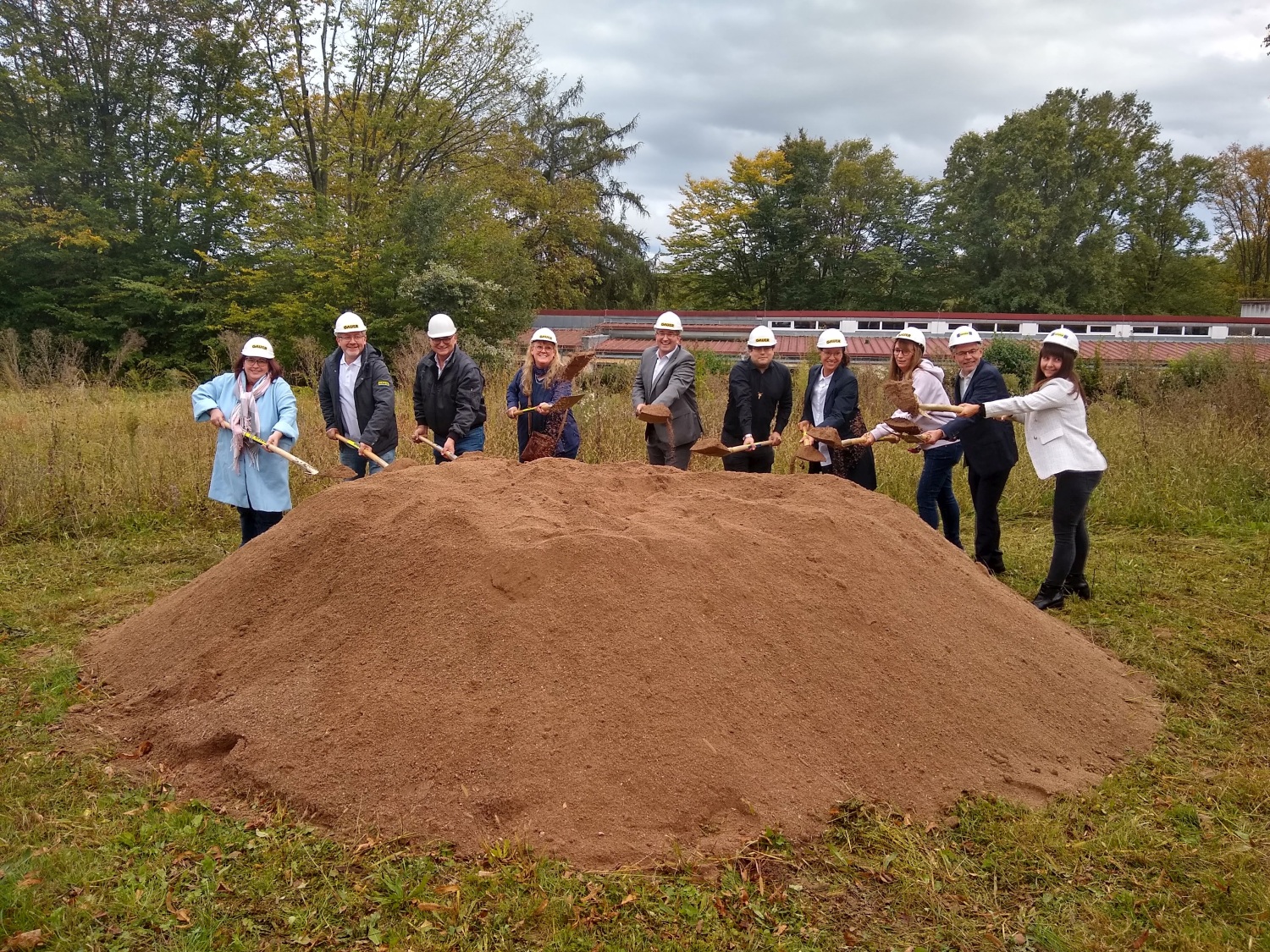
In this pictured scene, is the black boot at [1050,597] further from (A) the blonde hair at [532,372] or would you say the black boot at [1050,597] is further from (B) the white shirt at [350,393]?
(B) the white shirt at [350,393]

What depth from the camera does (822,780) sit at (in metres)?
2.89

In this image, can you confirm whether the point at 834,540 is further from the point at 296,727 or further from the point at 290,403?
the point at 290,403

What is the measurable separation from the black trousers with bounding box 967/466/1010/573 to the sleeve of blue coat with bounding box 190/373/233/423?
15.7 feet

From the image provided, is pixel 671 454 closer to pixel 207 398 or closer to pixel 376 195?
pixel 207 398

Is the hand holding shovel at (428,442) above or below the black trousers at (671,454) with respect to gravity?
above

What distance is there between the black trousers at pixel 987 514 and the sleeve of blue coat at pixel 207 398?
4790 mm

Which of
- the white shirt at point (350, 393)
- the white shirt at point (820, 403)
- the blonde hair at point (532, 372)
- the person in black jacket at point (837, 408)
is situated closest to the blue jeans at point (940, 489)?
the person in black jacket at point (837, 408)

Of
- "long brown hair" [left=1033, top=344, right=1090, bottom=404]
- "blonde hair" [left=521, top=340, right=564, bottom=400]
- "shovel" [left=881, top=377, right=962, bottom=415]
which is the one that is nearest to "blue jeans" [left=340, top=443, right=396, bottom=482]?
"blonde hair" [left=521, top=340, right=564, bottom=400]

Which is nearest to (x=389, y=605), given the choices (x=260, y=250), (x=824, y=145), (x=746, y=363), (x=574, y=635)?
(x=574, y=635)

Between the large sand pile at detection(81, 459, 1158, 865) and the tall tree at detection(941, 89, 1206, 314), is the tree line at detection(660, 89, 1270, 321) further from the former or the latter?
the large sand pile at detection(81, 459, 1158, 865)

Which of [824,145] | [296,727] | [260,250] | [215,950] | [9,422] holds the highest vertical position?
[824,145]

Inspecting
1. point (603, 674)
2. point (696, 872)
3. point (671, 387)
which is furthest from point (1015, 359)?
point (696, 872)

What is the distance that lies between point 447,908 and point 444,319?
12.5 ft

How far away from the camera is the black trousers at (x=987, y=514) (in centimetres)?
538
